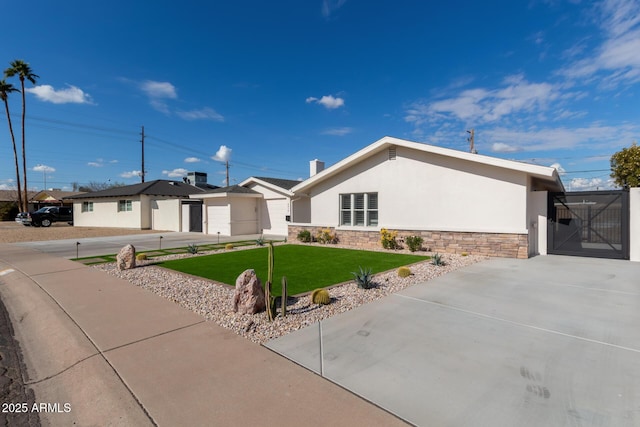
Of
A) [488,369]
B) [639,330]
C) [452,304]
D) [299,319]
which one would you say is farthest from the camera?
[452,304]

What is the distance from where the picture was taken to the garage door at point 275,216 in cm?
1966

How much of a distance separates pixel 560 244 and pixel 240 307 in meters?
11.2

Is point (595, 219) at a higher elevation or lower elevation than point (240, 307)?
higher

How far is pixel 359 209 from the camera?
14125 mm

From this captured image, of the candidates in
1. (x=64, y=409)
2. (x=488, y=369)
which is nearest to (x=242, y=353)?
→ (x=64, y=409)

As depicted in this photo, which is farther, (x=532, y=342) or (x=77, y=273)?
(x=77, y=273)

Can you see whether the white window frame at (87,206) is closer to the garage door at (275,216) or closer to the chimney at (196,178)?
the chimney at (196,178)

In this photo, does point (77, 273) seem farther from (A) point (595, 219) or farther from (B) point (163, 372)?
(A) point (595, 219)

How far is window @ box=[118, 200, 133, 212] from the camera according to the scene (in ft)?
84.2

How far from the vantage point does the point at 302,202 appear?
18.7 metres

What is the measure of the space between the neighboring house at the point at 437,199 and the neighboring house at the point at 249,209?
4930 mm

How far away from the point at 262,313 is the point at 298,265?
409cm

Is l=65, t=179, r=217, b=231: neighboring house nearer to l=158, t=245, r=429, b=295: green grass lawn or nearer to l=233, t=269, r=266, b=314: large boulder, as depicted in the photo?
l=158, t=245, r=429, b=295: green grass lawn

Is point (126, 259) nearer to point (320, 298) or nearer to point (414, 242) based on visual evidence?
point (320, 298)
